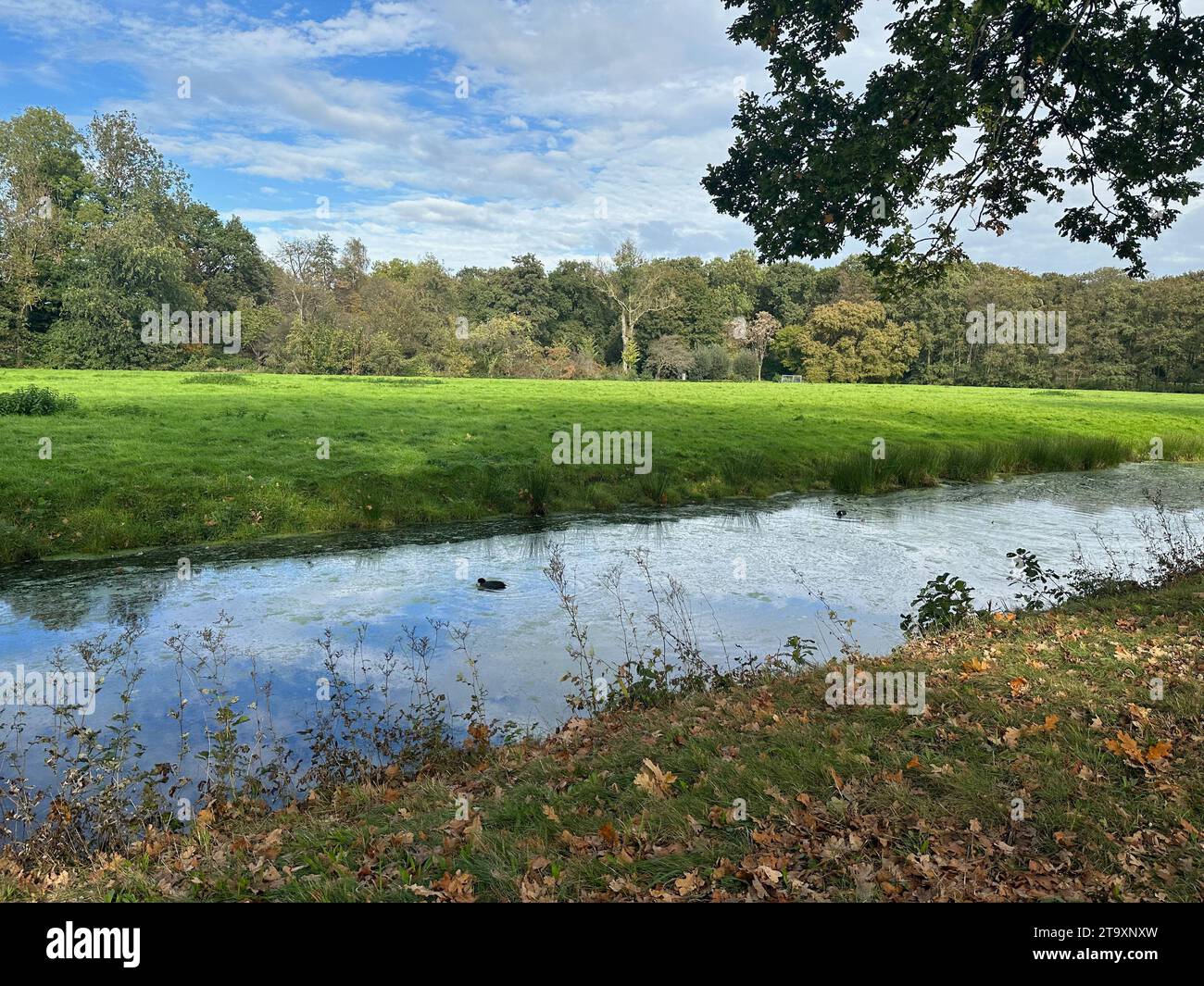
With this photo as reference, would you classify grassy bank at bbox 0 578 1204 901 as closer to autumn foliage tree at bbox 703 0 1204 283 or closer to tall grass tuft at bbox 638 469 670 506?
autumn foliage tree at bbox 703 0 1204 283

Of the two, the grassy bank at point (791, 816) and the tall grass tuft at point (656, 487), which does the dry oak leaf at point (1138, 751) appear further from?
the tall grass tuft at point (656, 487)

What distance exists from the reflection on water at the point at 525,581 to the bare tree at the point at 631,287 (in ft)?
242

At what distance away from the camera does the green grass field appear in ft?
54.3

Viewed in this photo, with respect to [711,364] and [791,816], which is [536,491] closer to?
[791,816]

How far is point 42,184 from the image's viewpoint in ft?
208

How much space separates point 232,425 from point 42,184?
56.2 m

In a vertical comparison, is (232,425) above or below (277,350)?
below

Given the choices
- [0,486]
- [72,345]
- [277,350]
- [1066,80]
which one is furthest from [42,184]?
[1066,80]

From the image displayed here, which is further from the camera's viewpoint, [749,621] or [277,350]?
[277,350]

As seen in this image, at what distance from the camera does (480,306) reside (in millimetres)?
89875

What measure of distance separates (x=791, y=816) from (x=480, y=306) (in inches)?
3512

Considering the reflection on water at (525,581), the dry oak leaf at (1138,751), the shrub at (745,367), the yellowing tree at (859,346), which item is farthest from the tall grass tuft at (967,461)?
the shrub at (745,367)

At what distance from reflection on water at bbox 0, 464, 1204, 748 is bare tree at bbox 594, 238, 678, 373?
7374 centimetres
